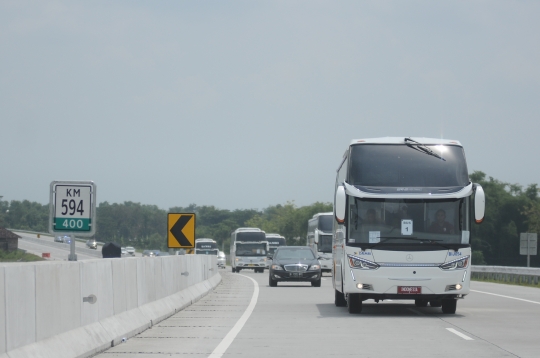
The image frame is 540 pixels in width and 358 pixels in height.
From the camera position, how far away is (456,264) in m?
18.7

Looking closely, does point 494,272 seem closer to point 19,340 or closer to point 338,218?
point 338,218

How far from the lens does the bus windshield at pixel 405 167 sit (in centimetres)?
1906

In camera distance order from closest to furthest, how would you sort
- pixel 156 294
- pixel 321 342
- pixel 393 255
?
pixel 321 342
pixel 156 294
pixel 393 255

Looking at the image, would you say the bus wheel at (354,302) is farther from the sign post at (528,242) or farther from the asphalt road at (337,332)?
the sign post at (528,242)

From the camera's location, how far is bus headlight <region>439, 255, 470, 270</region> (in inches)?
734

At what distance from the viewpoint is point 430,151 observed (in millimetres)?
19250

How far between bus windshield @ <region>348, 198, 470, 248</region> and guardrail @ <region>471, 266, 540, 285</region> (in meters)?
22.1

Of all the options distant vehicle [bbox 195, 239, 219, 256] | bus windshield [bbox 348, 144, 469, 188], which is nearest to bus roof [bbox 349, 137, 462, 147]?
bus windshield [bbox 348, 144, 469, 188]

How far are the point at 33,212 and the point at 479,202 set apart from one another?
2225 inches

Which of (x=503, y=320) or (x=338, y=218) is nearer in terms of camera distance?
(x=503, y=320)

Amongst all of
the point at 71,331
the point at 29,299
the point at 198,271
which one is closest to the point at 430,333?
the point at 71,331

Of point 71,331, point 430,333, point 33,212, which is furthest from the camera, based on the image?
point 33,212

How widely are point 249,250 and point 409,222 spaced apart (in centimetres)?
4963

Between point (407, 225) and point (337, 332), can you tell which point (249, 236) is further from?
point (337, 332)
